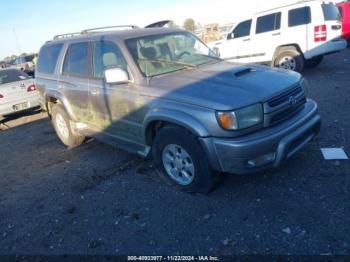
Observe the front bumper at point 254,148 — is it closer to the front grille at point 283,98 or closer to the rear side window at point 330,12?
the front grille at point 283,98

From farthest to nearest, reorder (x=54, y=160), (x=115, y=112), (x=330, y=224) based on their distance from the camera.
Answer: (x=54, y=160)
(x=115, y=112)
(x=330, y=224)

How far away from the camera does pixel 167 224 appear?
3.29 meters

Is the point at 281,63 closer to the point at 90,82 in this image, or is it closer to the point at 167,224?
the point at 90,82

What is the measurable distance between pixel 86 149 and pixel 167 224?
2978 millimetres

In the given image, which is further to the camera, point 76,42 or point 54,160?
point 54,160

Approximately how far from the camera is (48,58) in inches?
229

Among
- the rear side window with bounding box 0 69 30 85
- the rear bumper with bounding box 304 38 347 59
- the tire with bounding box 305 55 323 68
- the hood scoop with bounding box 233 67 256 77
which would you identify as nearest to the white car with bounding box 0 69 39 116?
the rear side window with bounding box 0 69 30 85

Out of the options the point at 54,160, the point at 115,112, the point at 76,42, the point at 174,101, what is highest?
the point at 76,42

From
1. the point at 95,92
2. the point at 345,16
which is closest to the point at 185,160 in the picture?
the point at 95,92

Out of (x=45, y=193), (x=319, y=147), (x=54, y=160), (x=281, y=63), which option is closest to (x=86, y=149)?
(x=54, y=160)

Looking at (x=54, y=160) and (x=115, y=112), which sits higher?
(x=115, y=112)

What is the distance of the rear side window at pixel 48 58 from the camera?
555 cm

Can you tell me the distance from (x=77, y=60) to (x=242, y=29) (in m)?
6.98

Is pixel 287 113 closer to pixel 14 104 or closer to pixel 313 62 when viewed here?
pixel 14 104
